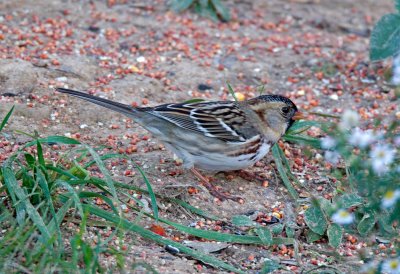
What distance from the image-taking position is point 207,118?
5.52m

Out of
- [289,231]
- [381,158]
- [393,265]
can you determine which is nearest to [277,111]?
[289,231]

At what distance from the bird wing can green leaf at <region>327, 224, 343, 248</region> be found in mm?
947

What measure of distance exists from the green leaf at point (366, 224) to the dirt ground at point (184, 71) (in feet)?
0.53

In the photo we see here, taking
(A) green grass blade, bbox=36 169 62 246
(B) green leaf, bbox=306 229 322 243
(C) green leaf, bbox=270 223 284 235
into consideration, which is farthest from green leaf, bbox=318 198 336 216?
(A) green grass blade, bbox=36 169 62 246

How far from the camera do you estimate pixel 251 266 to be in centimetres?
459

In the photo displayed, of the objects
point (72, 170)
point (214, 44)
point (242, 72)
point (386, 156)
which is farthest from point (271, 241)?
point (214, 44)

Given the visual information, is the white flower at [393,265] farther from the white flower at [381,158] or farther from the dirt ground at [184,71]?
the dirt ground at [184,71]

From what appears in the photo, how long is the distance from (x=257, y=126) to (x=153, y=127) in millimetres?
731

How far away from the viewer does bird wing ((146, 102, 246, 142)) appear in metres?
5.43

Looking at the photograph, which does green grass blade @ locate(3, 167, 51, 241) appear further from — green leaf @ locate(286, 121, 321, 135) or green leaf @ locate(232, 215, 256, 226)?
green leaf @ locate(286, 121, 321, 135)

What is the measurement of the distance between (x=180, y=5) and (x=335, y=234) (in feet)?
11.8

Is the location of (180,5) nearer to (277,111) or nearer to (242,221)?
(277,111)

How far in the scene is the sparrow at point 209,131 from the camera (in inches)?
211

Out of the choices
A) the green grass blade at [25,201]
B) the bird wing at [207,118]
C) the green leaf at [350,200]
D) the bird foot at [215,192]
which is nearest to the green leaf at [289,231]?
the green leaf at [350,200]
